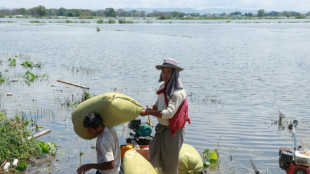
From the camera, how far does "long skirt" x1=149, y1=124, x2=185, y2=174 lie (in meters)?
4.84

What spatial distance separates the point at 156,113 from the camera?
4566mm

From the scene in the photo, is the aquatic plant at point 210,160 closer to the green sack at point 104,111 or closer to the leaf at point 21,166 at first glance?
the leaf at point 21,166

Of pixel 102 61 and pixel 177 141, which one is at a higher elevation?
pixel 177 141

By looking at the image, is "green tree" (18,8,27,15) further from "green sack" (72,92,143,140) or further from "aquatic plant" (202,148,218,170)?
"green sack" (72,92,143,140)

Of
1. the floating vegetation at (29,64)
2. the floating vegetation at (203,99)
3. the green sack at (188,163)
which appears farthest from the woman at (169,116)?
the floating vegetation at (29,64)

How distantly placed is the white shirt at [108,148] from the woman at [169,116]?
824 mm

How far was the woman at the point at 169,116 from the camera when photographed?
15.1 feet

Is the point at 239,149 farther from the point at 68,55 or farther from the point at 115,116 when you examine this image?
the point at 68,55

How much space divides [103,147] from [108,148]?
46mm

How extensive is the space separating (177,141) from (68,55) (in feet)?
65.6

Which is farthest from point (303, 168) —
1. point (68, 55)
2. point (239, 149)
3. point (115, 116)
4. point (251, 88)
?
point (68, 55)

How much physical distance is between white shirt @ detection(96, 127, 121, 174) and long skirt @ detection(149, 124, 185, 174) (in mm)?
1082

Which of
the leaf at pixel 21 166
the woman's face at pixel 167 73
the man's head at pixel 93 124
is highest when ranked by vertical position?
the woman's face at pixel 167 73

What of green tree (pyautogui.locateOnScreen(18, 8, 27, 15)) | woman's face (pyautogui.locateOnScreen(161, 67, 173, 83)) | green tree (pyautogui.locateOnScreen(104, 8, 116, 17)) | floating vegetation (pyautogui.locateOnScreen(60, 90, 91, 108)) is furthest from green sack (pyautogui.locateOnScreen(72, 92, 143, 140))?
green tree (pyautogui.locateOnScreen(18, 8, 27, 15))
